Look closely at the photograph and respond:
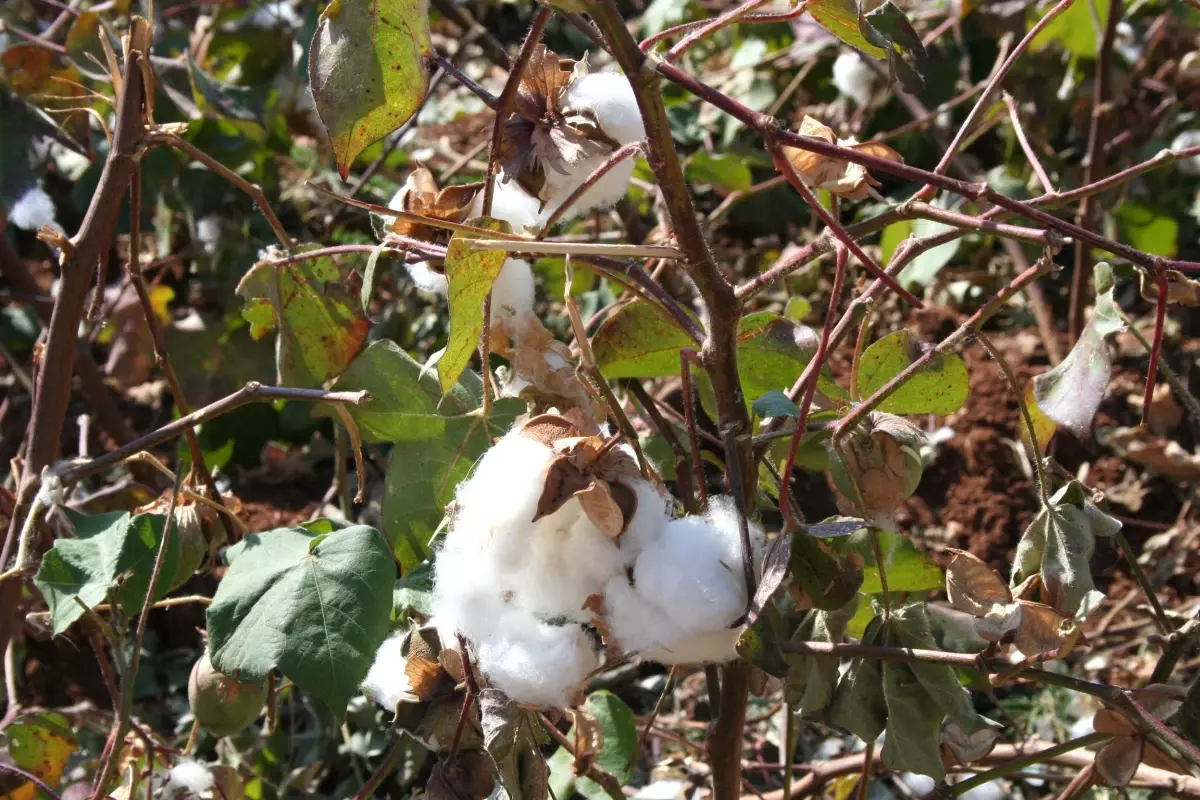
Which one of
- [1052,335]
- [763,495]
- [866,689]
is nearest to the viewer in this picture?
[866,689]

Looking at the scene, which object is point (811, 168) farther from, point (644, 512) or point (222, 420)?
point (222, 420)

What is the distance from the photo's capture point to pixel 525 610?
71cm

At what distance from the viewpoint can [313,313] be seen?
977 millimetres

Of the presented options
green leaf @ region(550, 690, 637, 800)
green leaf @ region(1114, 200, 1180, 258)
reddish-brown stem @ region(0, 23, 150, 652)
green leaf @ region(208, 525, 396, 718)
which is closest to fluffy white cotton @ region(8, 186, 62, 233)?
reddish-brown stem @ region(0, 23, 150, 652)

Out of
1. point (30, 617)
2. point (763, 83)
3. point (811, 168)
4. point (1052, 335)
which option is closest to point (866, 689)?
point (811, 168)

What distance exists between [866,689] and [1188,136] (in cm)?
161

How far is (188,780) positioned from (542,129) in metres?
0.71

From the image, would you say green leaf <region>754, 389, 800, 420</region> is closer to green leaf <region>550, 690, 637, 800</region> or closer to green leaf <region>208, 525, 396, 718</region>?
green leaf <region>208, 525, 396, 718</region>

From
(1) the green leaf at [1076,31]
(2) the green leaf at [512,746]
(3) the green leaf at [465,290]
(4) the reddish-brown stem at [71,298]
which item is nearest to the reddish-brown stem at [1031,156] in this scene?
(3) the green leaf at [465,290]

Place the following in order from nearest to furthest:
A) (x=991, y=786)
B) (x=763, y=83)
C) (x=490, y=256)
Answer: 1. (x=490, y=256)
2. (x=991, y=786)
3. (x=763, y=83)

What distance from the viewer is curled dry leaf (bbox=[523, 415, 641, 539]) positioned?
0.65 m

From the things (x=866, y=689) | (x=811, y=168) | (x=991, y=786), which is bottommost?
(x=991, y=786)

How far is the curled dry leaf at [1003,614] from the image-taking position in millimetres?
774

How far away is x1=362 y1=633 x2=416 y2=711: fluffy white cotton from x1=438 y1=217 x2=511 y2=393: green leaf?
265mm
